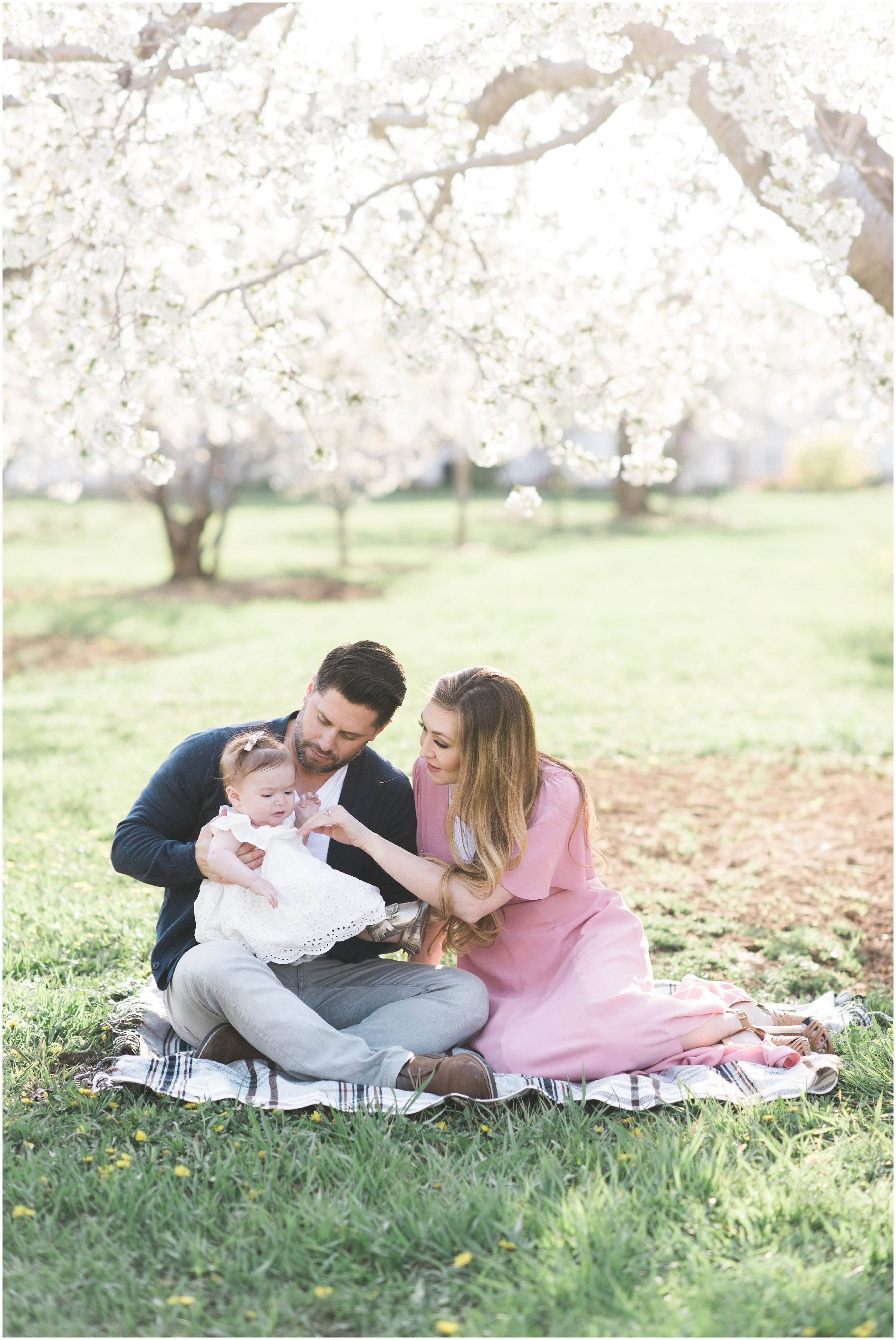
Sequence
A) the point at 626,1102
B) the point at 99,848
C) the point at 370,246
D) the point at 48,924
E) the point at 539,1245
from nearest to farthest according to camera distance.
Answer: the point at 539,1245 → the point at 626,1102 → the point at 48,924 → the point at 99,848 → the point at 370,246

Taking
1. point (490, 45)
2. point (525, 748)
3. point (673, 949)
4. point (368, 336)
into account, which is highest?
point (490, 45)

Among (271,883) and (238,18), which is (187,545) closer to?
(238,18)

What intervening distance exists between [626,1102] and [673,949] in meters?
1.51

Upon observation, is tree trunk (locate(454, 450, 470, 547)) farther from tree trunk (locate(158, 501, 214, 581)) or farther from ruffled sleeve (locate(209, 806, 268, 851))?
ruffled sleeve (locate(209, 806, 268, 851))

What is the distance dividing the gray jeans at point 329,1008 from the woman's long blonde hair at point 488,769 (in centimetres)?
28

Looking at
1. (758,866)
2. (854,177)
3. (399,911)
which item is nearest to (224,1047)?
(399,911)

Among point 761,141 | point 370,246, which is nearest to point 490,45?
point 761,141

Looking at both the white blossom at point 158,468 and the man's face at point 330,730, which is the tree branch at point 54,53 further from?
the man's face at point 330,730

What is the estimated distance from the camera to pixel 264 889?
308 cm

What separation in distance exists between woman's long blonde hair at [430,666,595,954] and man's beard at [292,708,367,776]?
34 centimetres

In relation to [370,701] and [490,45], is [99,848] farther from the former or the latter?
[490,45]

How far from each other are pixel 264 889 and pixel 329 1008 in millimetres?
528

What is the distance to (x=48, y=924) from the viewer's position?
4.44m

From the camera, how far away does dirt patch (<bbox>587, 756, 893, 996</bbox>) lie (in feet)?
14.4
